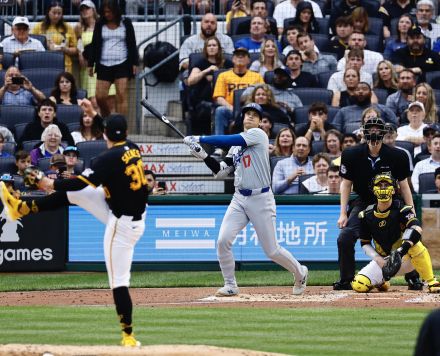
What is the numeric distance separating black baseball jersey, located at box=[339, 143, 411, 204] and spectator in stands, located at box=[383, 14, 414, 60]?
21.0 feet

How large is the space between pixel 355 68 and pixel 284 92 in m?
1.18

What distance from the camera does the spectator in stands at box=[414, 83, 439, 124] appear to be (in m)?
17.0

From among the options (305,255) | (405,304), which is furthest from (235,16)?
(405,304)

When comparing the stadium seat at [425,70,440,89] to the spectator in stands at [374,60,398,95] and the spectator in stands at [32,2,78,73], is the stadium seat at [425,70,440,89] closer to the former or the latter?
the spectator in stands at [374,60,398,95]

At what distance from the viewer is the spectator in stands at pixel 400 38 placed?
62.1 feet

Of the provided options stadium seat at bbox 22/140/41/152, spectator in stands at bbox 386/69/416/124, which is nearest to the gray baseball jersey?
stadium seat at bbox 22/140/41/152

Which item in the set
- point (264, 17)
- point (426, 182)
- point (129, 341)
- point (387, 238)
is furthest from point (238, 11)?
point (129, 341)

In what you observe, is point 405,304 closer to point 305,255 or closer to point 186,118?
point 305,255

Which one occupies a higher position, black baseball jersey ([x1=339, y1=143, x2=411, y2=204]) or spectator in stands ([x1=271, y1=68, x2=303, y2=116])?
spectator in stands ([x1=271, y1=68, x2=303, y2=116])

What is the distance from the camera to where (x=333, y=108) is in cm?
1759

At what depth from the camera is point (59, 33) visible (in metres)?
19.4

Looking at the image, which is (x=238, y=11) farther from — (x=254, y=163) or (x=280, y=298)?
(x=280, y=298)

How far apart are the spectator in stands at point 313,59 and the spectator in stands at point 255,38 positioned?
55 cm

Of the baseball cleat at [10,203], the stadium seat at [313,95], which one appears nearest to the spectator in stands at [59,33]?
the stadium seat at [313,95]
